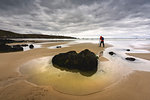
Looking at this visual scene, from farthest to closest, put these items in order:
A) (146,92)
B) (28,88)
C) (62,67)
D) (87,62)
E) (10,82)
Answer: (62,67) < (87,62) < (10,82) < (28,88) < (146,92)

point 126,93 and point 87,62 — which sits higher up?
point 87,62

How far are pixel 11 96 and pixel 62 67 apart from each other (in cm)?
248

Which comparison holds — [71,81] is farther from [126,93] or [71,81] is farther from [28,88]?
[126,93]

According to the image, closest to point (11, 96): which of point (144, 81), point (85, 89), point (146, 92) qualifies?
point (85, 89)

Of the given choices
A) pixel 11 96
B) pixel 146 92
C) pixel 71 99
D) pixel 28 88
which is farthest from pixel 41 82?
pixel 146 92

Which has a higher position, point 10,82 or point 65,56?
point 65,56

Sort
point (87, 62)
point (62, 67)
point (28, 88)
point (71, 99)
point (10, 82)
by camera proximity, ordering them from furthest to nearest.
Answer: point (62, 67)
point (87, 62)
point (10, 82)
point (28, 88)
point (71, 99)

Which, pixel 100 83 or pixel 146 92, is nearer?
pixel 146 92

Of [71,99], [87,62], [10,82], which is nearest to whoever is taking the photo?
[71,99]

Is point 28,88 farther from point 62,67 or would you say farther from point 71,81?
point 62,67

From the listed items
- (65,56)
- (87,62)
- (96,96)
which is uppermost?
(65,56)

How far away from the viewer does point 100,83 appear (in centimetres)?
276

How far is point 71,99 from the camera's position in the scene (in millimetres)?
2000

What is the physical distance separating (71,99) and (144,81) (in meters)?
3.10
